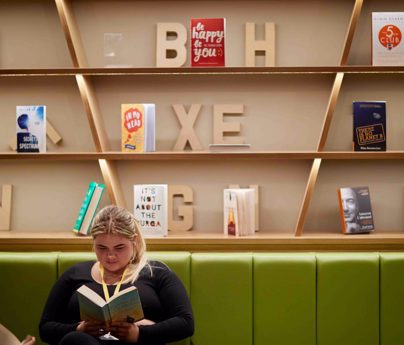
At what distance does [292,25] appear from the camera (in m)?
3.77

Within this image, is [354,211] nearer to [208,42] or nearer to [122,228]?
[208,42]

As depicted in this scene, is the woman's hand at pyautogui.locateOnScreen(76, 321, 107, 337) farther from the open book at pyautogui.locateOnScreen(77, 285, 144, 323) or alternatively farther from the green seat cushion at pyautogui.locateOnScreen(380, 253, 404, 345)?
the green seat cushion at pyautogui.locateOnScreen(380, 253, 404, 345)

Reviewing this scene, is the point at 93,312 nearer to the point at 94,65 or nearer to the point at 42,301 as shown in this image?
the point at 42,301

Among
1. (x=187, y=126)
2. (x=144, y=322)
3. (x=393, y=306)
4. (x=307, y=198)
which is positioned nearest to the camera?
(x=144, y=322)

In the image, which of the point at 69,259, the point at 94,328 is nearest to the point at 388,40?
the point at 69,259

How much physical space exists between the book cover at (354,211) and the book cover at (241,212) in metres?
0.47

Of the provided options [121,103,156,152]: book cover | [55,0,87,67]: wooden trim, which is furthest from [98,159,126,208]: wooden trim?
[55,0,87,67]: wooden trim

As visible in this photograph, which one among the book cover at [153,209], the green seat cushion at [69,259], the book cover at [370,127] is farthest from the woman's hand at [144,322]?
the book cover at [370,127]

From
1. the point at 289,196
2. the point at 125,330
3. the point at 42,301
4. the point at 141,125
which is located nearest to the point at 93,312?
the point at 125,330

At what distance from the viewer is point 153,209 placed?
350 cm

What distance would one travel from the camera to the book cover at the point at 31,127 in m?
3.60

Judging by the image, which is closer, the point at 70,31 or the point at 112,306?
the point at 112,306

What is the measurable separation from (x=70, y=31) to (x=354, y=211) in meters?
1.74

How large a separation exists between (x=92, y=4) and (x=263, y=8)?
940 mm
